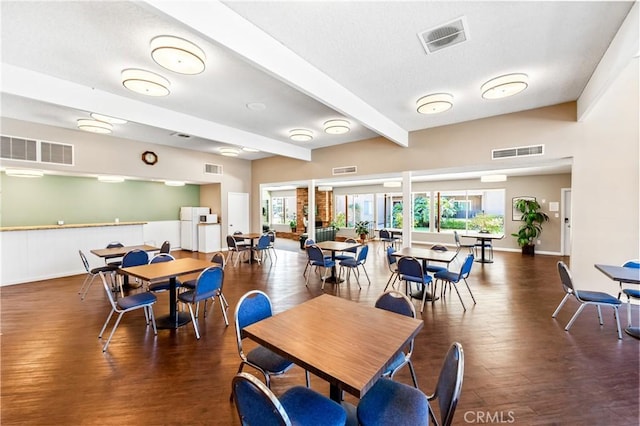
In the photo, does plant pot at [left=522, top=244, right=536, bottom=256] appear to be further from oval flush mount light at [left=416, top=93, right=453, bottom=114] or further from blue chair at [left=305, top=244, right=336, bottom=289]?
blue chair at [left=305, top=244, right=336, bottom=289]

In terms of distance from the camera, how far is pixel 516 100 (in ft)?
14.1

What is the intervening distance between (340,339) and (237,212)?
826cm

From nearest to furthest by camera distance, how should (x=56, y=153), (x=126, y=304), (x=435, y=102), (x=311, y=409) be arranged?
(x=311, y=409), (x=126, y=304), (x=435, y=102), (x=56, y=153)

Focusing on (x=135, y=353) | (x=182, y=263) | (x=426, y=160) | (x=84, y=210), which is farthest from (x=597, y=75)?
(x=84, y=210)

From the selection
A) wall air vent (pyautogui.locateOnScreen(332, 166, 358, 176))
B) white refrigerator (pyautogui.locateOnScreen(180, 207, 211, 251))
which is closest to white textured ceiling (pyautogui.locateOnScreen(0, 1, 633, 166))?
wall air vent (pyautogui.locateOnScreen(332, 166, 358, 176))

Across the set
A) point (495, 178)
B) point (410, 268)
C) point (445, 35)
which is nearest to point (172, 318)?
point (410, 268)

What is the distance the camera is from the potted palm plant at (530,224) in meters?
8.33

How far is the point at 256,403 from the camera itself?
1.09 meters

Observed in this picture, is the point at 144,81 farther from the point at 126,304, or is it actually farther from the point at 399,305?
the point at 399,305

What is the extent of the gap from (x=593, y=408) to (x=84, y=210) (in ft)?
33.5

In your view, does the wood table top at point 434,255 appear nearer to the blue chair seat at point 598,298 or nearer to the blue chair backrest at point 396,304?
the blue chair seat at point 598,298

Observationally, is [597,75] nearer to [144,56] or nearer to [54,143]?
[144,56]

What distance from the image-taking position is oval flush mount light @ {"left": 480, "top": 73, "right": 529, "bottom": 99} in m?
3.23

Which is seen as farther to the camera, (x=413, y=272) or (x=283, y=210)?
(x=283, y=210)
